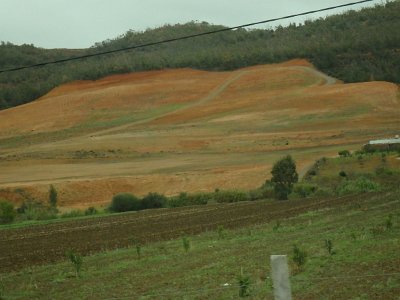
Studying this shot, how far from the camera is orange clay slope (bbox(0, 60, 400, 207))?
185ft

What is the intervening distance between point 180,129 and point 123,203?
34.4m

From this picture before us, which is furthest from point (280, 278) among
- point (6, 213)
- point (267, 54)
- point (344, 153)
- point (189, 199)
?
point (267, 54)

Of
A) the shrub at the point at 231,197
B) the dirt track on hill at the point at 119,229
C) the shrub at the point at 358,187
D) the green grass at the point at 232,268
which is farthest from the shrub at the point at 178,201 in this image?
the green grass at the point at 232,268

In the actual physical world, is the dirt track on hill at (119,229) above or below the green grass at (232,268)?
below

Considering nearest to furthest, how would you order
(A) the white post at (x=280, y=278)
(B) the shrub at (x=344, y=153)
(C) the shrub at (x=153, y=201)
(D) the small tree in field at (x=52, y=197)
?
(A) the white post at (x=280, y=278) → (C) the shrub at (x=153, y=201) → (D) the small tree in field at (x=52, y=197) → (B) the shrub at (x=344, y=153)

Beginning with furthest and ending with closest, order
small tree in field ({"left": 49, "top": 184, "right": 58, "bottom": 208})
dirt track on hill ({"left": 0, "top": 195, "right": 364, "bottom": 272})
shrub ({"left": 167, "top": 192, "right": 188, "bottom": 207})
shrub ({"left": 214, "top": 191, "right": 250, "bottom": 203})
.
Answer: small tree in field ({"left": 49, "top": 184, "right": 58, "bottom": 208}) < shrub ({"left": 214, "top": 191, "right": 250, "bottom": 203}) < shrub ({"left": 167, "top": 192, "right": 188, "bottom": 207}) < dirt track on hill ({"left": 0, "top": 195, "right": 364, "bottom": 272})

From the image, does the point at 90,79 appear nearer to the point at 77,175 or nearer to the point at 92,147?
the point at 92,147

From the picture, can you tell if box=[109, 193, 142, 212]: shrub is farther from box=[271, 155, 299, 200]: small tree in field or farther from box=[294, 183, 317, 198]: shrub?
box=[294, 183, 317, 198]: shrub

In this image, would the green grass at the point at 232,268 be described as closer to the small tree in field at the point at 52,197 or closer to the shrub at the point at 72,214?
the shrub at the point at 72,214

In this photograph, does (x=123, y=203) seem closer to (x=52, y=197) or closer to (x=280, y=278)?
(x=52, y=197)

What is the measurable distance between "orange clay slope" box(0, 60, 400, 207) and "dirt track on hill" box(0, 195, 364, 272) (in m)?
14.1

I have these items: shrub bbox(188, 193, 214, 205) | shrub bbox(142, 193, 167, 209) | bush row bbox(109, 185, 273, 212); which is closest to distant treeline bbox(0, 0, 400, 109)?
bush row bbox(109, 185, 273, 212)

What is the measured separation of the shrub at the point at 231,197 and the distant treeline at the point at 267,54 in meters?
52.8

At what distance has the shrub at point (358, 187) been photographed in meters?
44.2
